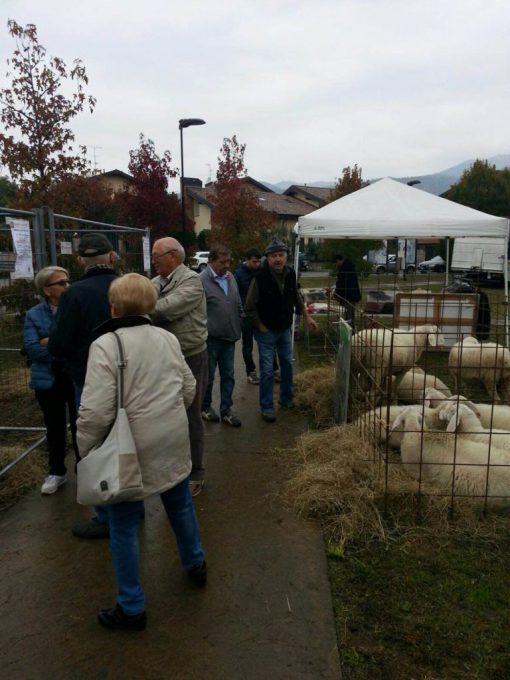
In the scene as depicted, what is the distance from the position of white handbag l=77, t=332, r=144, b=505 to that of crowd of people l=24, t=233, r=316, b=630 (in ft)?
0.18

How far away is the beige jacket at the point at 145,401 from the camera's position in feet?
8.52

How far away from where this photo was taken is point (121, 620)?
2803mm

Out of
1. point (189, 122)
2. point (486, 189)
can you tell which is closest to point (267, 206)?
point (486, 189)

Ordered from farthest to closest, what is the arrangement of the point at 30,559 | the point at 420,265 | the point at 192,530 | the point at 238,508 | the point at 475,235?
the point at 420,265, the point at 475,235, the point at 238,508, the point at 30,559, the point at 192,530

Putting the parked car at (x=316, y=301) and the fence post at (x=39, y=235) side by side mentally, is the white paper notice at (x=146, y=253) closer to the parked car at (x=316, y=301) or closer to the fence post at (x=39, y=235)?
the fence post at (x=39, y=235)

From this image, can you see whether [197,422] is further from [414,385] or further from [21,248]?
[414,385]

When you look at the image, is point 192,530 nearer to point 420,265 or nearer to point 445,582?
point 445,582

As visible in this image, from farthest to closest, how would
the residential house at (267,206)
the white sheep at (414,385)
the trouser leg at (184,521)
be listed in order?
the residential house at (267,206) → the white sheep at (414,385) → the trouser leg at (184,521)

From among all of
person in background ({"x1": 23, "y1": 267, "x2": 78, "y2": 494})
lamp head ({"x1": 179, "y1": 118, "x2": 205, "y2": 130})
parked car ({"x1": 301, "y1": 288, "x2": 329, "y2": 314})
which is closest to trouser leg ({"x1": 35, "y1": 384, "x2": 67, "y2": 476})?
person in background ({"x1": 23, "y1": 267, "x2": 78, "y2": 494})

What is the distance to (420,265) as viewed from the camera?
4200 centimetres

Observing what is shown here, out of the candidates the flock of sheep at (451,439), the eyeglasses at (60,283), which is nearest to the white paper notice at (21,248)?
the eyeglasses at (60,283)

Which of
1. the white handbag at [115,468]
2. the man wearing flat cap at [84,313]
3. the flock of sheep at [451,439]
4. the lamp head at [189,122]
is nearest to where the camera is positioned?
the white handbag at [115,468]

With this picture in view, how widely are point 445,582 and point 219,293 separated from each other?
11.5 feet

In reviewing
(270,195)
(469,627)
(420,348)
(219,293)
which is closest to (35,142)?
(219,293)
